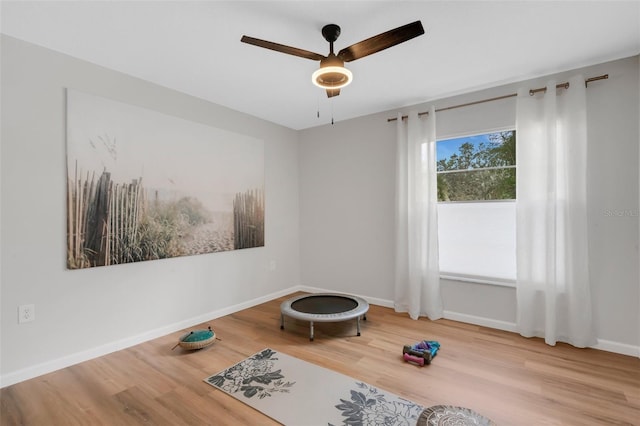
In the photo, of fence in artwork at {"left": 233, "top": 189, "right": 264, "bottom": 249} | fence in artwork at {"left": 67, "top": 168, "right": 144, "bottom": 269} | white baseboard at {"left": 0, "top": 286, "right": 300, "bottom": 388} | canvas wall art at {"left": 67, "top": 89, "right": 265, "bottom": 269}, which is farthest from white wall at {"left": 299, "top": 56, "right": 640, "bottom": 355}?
fence in artwork at {"left": 67, "top": 168, "right": 144, "bottom": 269}

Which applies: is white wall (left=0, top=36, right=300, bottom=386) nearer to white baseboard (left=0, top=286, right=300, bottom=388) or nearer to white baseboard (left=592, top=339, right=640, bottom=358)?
white baseboard (left=0, top=286, right=300, bottom=388)

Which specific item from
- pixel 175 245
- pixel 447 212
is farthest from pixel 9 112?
pixel 447 212

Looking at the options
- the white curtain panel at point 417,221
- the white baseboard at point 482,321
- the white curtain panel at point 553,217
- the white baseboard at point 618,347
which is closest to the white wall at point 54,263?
the white curtain panel at point 417,221

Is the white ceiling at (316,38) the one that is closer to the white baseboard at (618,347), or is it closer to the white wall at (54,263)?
the white wall at (54,263)

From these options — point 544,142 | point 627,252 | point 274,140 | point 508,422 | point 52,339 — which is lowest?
point 508,422

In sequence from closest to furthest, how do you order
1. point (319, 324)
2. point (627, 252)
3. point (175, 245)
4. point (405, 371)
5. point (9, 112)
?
1. point (9, 112)
2. point (405, 371)
3. point (627, 252)
4. point (175, 245)
5. point (319, 324)

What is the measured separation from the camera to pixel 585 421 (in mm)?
1793

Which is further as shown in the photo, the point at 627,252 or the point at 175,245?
the point at 175,245

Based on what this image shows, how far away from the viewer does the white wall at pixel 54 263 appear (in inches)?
87.5

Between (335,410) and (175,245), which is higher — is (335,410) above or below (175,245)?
below

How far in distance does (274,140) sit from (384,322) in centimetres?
298

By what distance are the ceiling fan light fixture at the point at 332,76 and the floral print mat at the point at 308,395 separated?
2259 millimetres

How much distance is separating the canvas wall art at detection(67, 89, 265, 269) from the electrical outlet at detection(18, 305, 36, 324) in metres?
0.41

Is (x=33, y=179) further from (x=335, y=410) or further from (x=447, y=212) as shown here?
(x=447, y=212)
